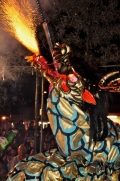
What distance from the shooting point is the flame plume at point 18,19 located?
294cm

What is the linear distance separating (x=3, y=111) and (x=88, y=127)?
20.1 feet

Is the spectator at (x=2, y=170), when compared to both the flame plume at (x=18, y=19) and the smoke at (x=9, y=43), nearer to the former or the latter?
the smoke at (x=9, y=43)

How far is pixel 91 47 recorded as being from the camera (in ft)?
14.5

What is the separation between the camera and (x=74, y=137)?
2.09 m

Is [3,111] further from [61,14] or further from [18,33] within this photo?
[18,33]

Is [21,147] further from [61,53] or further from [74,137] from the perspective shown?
[61,53]

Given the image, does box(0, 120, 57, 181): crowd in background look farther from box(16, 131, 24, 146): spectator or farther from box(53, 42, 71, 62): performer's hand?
box(53, 42, 71, 62): performer's hand

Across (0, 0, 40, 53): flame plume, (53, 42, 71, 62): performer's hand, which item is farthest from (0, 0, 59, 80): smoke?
(53, 42, 71, 62): performer's hand

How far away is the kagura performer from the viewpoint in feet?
6.66

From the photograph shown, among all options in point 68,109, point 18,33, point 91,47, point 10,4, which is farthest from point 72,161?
point 91,47

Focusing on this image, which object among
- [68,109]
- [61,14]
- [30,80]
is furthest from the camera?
[30,80]

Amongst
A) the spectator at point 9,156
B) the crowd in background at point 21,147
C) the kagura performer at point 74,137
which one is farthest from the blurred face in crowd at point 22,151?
the kagura performer at point 74,137

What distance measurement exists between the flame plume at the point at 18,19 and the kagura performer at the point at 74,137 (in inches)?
32.1

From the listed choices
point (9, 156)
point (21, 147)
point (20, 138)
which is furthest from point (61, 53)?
point (20, 138)
